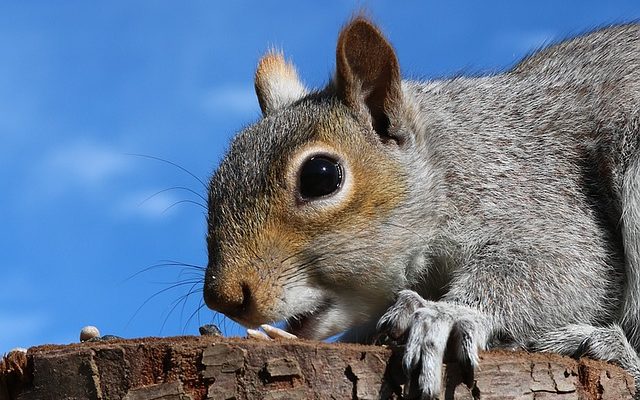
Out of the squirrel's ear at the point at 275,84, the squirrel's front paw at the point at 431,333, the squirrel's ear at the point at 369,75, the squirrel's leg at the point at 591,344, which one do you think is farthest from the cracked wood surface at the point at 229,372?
the squirrel's ear at the point at 275,84

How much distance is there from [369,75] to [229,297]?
1.18 m

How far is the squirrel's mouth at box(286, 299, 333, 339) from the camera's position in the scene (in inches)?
138

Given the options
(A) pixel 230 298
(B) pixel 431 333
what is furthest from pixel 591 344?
(A) pixel 230 298

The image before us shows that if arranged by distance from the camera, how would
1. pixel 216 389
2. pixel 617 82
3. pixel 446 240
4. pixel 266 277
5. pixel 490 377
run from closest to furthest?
pixel 216 389 < pixel 490 377 < pixel 266 277 < pixel 446 240 < pixel 617 82

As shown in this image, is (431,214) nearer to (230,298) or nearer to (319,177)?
(319,177)

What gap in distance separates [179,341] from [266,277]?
695 millimetres

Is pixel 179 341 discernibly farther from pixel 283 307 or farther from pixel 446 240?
pixel 446 240

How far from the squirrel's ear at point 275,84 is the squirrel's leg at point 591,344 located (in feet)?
5.86

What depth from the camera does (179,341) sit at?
8.95ft

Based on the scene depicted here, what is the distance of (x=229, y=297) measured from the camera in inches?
131

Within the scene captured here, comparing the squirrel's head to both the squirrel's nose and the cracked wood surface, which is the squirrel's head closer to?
the squirrel's nose

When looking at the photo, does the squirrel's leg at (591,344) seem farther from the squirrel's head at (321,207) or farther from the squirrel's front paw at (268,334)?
the squirrel's front paw at (268,334)

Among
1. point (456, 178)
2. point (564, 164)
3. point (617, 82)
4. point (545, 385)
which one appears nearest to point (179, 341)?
point (545, 385)

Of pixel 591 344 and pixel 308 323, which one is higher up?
pixel 308 323
